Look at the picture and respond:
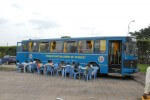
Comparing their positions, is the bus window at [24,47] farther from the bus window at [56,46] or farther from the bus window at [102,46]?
the bus window at [102,46]

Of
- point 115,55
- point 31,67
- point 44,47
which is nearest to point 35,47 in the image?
point 44,47

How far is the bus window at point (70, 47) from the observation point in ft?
87.3

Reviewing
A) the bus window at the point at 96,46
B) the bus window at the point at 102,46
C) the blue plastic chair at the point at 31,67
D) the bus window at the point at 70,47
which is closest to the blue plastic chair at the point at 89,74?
the bus window at the point at 102,46

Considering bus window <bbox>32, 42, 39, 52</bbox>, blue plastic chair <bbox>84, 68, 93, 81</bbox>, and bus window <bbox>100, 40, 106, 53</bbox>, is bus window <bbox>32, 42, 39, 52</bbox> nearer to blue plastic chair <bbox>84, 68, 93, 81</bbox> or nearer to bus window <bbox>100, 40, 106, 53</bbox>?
bus window <bbox>100, 40, 106, 53</bbox>

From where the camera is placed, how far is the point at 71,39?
27.0m

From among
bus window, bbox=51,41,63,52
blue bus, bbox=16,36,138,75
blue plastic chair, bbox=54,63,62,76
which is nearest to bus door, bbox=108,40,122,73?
blue bus, bbox=16,36,138,75

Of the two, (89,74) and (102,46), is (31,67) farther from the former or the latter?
(89,74)

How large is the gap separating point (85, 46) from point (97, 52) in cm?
136

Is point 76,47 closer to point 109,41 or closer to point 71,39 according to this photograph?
point 71,39

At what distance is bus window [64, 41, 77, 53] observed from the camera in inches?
1048

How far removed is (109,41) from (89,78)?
3176mm

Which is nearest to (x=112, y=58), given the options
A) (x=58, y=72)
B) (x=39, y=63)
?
(x=58, y=72)

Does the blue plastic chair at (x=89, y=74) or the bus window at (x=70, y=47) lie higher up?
the bus window at (x=70, y=47)

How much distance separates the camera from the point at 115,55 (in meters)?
24.5
